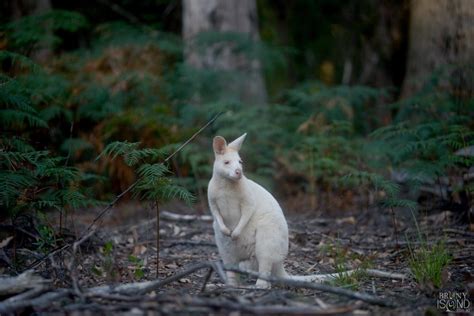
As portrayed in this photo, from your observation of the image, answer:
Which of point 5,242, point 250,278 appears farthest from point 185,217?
point 5,242

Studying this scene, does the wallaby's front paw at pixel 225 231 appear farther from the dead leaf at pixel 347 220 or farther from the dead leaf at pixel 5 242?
the dead leaf at pixel 347 220

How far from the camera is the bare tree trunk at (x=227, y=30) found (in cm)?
1099

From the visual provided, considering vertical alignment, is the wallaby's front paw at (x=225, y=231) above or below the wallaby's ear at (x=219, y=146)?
below

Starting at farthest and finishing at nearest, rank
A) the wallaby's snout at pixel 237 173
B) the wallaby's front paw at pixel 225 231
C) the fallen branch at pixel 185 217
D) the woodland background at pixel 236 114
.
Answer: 1. the fallen branch at pixel 185 217
2. the woodland background at pixel 236 114
3. the wallaby's front paw at pixel 225 231
4. the wallaby's snout at pixel 237 173

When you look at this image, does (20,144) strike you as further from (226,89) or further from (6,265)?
(226,89)

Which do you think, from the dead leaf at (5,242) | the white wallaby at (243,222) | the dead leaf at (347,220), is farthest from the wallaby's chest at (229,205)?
the dead leaf at (347,220)

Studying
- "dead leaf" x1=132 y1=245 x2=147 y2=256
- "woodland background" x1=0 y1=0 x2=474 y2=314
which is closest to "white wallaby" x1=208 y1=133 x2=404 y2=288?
"woodland background" x1=0 y1=0 x2=474 y2=314

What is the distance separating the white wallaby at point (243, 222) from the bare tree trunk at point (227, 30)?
603cm

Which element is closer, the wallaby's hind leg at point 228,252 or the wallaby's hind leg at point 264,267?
the wallaby's hind leg at point 264,267

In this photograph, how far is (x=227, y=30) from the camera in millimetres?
11125

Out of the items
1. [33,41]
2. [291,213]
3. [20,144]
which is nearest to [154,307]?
[20,144]

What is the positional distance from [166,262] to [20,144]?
194 centimetres

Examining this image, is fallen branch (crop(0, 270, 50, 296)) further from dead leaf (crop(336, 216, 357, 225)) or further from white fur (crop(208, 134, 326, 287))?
dead leaf (crop(336, 216, 357, 225))

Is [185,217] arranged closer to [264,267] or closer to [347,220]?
[347,220]
